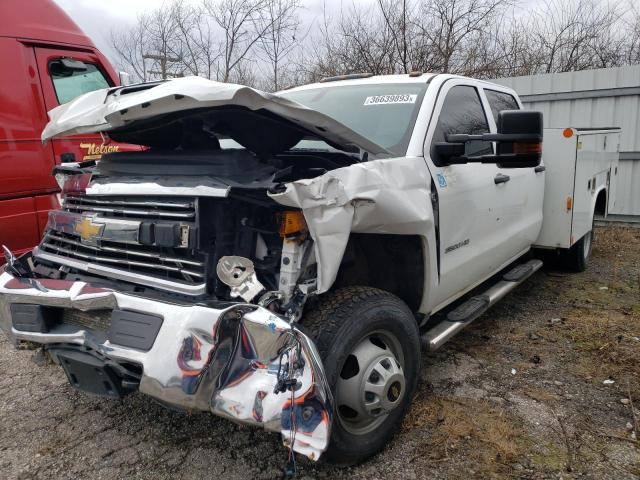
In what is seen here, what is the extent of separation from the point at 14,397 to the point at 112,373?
1530mm

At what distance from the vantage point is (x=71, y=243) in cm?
289

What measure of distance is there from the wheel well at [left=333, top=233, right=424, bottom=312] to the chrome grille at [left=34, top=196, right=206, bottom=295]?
34.0 inches

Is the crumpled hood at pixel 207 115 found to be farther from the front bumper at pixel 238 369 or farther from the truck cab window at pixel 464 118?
the front bumper at pixel 238 369

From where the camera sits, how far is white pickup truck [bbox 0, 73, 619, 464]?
6.84 feet

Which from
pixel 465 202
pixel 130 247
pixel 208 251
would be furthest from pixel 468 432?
pixel 130 247

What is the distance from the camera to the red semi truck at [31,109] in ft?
15.2

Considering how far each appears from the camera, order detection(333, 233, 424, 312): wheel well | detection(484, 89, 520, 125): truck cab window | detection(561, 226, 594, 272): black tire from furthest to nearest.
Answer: detection(561, 226, 594, 272): black tire → detection(484, 89, 520, 125): truck cab window → detection(333, 233, 424, 312): wheel well

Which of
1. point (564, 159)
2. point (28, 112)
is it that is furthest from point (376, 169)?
point (28, 112)

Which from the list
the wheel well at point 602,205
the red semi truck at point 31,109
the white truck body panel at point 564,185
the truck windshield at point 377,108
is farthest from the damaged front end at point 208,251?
the wheel well at point 602,205

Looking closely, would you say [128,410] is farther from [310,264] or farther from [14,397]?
[310,264]

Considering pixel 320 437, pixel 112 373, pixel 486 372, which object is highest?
pixel 112 373

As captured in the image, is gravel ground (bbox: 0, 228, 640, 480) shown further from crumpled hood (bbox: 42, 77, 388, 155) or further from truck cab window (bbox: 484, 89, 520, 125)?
truck cab window (bbox: 484, 89, 520, 125)

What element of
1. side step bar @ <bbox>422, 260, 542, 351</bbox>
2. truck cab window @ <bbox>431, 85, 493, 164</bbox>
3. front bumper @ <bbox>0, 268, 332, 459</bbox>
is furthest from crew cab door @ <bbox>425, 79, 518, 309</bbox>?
front bumper @ <bbox>0, 268, 332, 459</bbox>

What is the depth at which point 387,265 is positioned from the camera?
10.0 feet
